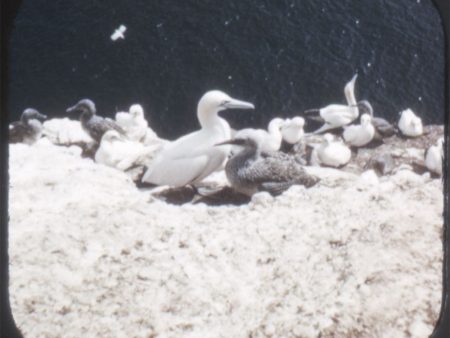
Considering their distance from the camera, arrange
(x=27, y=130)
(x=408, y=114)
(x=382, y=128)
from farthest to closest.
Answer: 1. (x=382, y=128)
2. (x=408, y=114)
3. (x=27, y=130)

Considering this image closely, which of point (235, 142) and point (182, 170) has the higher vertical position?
point (235, 142)

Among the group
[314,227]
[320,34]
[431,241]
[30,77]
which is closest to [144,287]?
[314,227]

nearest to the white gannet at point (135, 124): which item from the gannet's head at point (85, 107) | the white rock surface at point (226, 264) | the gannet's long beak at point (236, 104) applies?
the gannet's head at point (85, 107)

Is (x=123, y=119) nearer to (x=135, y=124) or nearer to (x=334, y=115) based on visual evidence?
(x=135, y=124)

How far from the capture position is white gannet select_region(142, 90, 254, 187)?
5.45 metres

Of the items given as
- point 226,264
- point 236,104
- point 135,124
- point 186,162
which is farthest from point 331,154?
point 226,264

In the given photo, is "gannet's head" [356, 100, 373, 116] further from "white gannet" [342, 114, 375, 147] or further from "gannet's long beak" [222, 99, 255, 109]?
"gannet's long beak" [222, 99, 255, 109]

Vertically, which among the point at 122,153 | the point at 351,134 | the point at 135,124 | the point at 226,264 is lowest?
the point at 351,134

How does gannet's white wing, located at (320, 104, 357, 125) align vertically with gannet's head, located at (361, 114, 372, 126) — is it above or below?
below

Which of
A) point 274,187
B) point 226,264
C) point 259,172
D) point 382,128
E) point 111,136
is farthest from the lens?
point 382,128

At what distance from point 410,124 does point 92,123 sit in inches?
171

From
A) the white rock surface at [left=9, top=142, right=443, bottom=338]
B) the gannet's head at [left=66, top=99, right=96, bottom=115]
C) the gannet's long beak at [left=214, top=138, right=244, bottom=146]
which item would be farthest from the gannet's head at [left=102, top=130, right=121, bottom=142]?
the white rock surface at [left=9, top=142, right=443, bottom=338]

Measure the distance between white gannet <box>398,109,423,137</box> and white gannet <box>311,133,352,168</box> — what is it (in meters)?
1.03

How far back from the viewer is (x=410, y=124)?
29.6ft
